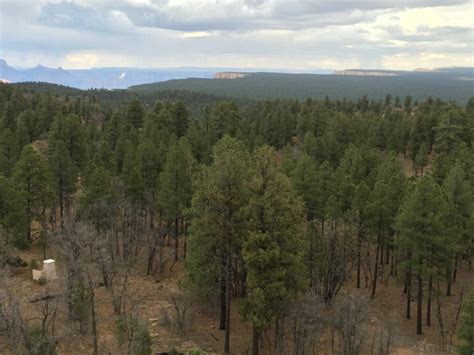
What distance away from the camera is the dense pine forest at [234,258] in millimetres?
21188

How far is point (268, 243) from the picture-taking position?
69.9ft

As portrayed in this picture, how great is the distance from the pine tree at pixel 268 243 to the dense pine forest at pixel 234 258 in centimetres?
7

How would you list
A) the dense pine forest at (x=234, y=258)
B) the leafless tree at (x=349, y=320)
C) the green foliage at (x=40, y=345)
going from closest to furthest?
the green foliage at (x=40, y=345) → the leafless tree at (x=349, y=320) → the dense pine forest at (x=234, y=258)

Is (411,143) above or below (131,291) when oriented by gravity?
above

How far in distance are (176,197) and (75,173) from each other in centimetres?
1087

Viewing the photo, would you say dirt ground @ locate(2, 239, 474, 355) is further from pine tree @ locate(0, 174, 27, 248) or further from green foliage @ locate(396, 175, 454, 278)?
green foliage @ locate(396, 175, 454, 278)

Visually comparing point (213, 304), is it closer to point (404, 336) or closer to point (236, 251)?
point (236, 251)

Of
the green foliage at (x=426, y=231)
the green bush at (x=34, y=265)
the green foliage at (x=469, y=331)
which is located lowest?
the green bush at (x=34, y=265)

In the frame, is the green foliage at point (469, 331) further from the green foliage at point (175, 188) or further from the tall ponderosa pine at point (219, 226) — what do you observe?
the green foliage at point (175, 188)

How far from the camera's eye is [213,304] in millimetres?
27266

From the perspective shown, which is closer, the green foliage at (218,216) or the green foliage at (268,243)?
the green foliage at (268,243)

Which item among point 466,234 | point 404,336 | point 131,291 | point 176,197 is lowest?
point 404,336

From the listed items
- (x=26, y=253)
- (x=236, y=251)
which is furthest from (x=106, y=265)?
(x=26, y=253)

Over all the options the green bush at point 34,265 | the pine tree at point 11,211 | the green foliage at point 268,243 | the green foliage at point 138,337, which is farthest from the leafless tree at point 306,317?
the pine tree at point 11,211
